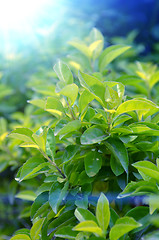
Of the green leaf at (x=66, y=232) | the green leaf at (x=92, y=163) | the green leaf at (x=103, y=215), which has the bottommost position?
the green leaf at (x=66, y=232)

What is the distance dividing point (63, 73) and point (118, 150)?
306 millimetres

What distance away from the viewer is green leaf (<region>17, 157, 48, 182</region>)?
776mm

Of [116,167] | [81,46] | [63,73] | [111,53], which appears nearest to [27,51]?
[81,46]

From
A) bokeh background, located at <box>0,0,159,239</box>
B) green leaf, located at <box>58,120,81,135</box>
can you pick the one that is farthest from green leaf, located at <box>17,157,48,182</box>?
bokeh background, located at <box>0,0,159,239</box>

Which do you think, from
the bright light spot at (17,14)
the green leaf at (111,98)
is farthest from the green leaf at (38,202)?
the bright light spot at (17,14)

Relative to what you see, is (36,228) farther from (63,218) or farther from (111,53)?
(111,53)

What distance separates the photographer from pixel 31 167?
2.63 ft

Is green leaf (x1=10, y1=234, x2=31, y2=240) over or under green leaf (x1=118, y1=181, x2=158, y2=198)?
under

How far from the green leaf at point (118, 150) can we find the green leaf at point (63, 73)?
0.23 metres

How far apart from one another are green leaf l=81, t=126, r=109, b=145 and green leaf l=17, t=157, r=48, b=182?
0.47ft

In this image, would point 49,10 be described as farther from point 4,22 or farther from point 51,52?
point 51,52

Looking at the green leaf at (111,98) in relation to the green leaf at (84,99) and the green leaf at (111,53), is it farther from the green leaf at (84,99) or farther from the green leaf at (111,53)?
the green leaf at (111,53)

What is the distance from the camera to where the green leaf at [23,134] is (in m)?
0.78

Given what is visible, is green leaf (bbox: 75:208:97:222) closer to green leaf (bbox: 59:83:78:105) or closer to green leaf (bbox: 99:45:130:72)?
green leaf (bbox: 59:83:78:105)
